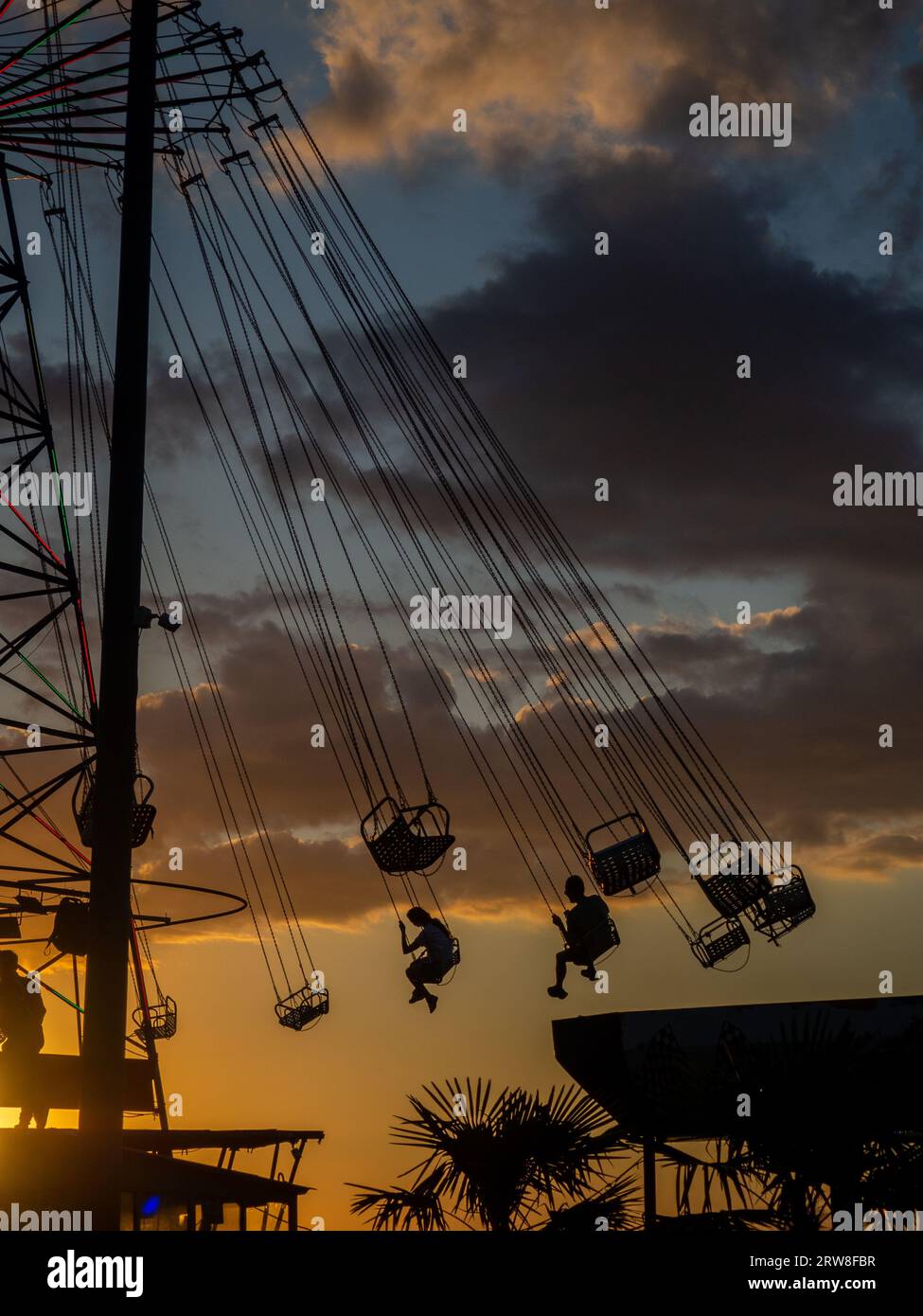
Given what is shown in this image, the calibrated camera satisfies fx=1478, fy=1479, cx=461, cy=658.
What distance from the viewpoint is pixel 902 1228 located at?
11.5 metres

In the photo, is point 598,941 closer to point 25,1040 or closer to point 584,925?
point 584,925

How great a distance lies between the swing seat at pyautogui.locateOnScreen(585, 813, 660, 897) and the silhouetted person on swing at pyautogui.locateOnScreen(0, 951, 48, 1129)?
22.2 ft

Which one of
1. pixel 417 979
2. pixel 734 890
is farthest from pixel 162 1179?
pixel 734 890

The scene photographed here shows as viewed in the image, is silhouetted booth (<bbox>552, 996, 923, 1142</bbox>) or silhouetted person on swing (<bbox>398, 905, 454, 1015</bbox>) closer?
silhouetted booth (<bbox>552, 996, 923, 1142</bbox>)

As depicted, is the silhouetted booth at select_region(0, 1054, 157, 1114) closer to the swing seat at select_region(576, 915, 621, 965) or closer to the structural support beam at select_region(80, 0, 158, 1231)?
the structural support beam at select_region(80, 0, 158, 1231)

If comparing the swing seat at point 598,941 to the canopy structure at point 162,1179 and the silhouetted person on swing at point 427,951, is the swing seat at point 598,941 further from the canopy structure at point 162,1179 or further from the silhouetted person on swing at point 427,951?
the canopy structure at point 162,1179

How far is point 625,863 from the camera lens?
671 inches

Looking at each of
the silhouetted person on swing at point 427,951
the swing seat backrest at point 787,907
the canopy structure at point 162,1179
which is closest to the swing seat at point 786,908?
the swing seat backrest at point 787,907

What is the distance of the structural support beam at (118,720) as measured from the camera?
492 inches

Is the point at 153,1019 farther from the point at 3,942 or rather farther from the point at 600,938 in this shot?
the point at 600,938

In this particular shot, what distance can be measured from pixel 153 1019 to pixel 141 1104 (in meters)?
15.7

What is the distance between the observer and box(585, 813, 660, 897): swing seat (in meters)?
17.0

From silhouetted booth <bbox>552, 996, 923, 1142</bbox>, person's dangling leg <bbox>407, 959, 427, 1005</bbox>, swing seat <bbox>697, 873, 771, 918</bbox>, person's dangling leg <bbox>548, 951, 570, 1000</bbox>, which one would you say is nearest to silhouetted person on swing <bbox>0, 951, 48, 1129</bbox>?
person's dangling leg <bbox>407, 959, 427, 1005</bbox>
